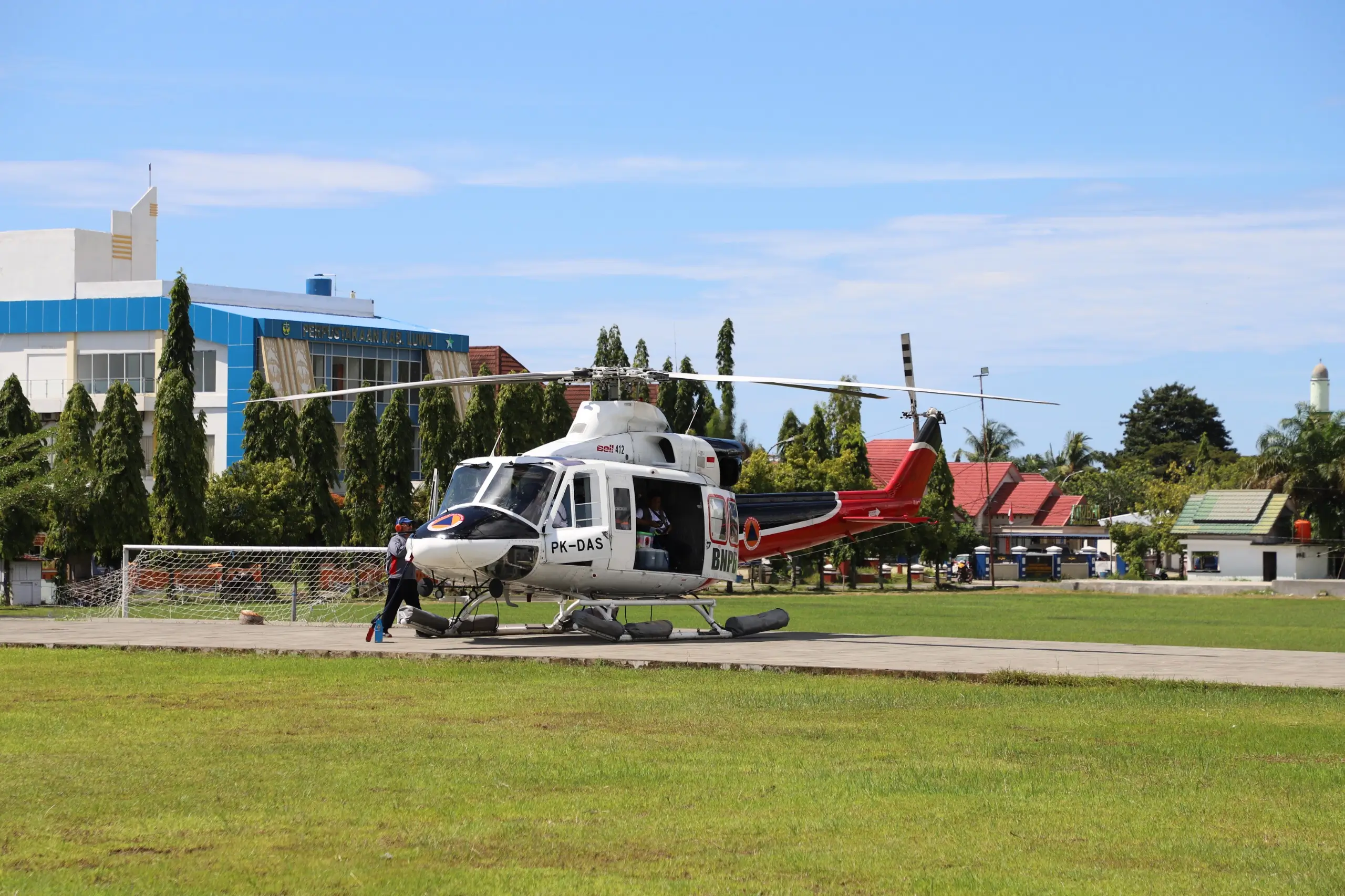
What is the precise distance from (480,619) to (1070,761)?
41.0ft

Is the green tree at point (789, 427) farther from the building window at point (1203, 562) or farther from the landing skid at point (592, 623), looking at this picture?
the landing skid at point (592, 623)

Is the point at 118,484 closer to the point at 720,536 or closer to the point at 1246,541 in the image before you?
the point at 720,536

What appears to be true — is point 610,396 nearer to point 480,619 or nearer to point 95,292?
point 480,619

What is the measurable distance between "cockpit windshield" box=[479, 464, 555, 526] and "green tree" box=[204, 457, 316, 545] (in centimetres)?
3524

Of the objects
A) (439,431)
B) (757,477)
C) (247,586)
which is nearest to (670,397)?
(757,477)

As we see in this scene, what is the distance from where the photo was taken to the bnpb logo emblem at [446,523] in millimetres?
19656

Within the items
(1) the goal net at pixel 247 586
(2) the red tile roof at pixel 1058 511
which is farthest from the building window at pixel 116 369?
(2) the red tile roof at pixel 1058 511

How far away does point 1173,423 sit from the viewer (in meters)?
131

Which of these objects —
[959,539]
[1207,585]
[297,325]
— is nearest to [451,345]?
[297,325]

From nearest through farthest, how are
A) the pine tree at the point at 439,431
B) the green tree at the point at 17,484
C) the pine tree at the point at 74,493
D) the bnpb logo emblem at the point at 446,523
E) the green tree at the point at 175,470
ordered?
the bnpb logo emblem at the point at 446,523, the green tree at the point at 17,484, the pine tree at the point at 74,493, the green tree at the point at 175,470, the pine tree at the point at 439,431

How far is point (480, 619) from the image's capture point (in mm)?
21141

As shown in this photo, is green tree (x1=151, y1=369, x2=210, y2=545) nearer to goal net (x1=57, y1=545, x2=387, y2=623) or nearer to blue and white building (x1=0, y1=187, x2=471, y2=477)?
goal net (x1=57, y1=545, x2=387, y2=623)

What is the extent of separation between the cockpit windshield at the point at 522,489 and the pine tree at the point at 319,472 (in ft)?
125

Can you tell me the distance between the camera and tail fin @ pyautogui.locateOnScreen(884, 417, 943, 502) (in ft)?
89.0
